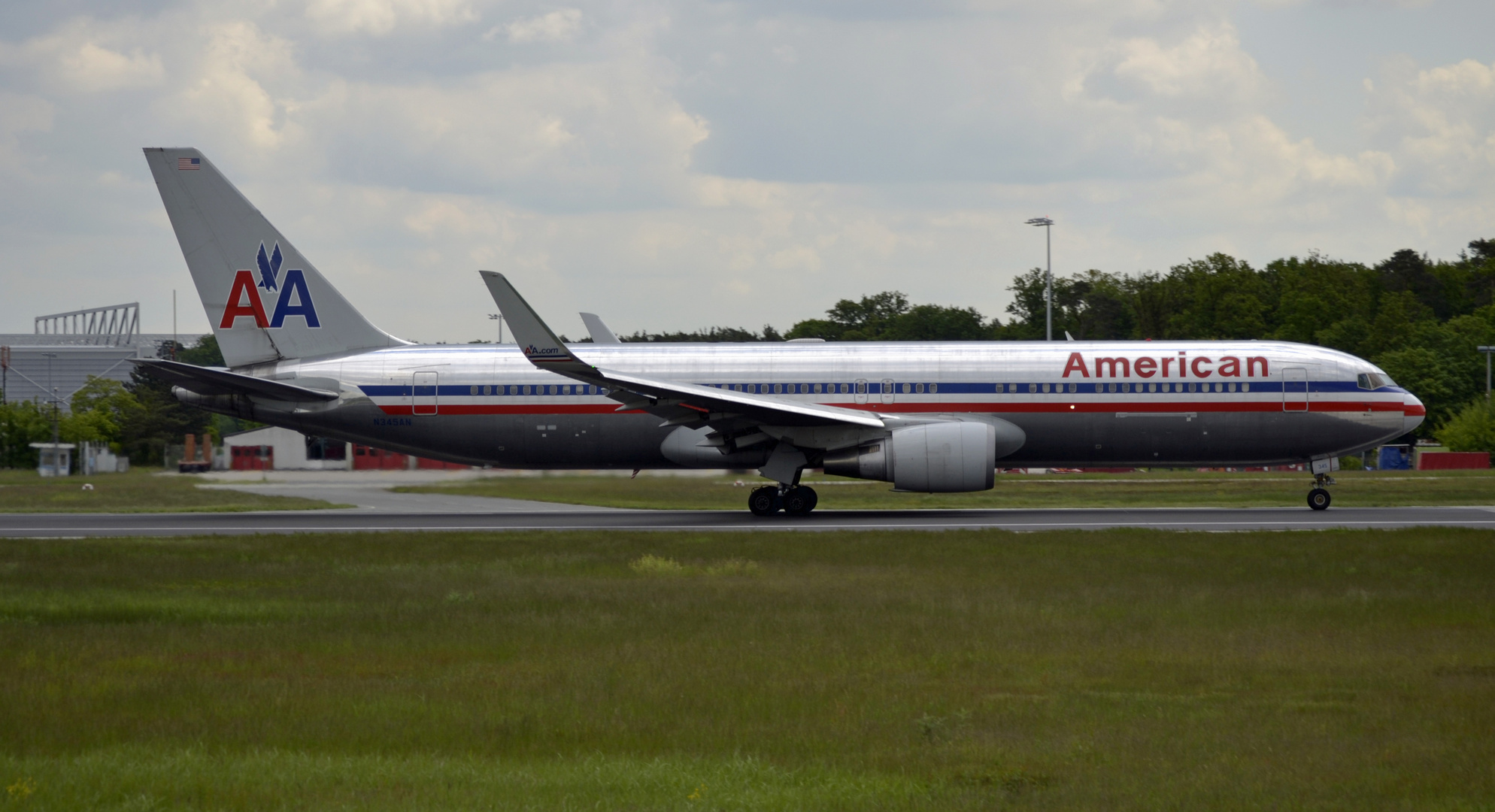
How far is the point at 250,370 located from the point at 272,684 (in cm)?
2089

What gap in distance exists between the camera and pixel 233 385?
27.8 meters

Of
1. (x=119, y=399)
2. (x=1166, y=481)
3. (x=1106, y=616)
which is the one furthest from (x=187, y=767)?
(x=119, y=399)

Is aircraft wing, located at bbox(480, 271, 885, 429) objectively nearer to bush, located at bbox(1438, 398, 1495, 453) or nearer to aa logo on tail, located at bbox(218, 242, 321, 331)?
aa logo on tail, located at bbox(218, 242, 321, 331)

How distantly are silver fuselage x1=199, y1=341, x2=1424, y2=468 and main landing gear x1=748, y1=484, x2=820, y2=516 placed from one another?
0.82 meters

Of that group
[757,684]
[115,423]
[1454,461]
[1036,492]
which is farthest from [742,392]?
[115,423]

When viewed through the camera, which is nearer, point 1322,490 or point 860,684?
point 860,684

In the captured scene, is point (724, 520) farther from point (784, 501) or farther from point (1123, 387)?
point (1123, 387)

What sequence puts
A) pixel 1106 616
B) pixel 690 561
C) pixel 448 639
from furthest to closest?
1. pixel 690 561
2. pixel 1106 616
3. pixel 448 639

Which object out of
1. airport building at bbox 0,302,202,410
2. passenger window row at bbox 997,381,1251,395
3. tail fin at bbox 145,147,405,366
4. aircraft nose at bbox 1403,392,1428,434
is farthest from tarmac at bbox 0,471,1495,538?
airport building at bbox 0,302,202,410

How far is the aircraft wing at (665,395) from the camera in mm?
24531

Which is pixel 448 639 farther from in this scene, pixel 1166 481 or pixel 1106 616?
pixel 1166 481

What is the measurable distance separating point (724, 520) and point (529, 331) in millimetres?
5761

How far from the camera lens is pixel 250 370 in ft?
96.4

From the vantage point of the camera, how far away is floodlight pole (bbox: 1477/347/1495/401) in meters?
68.8
